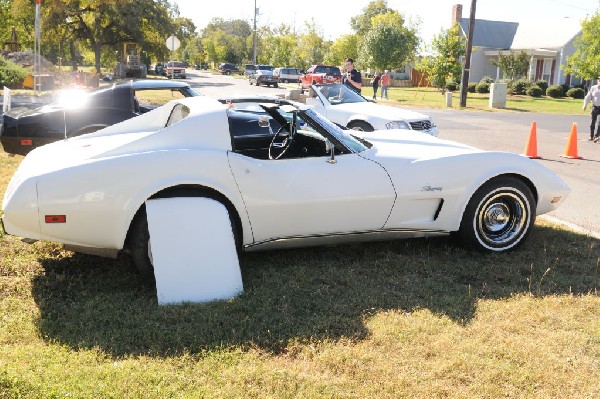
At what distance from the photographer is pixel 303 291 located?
4477 millimetres

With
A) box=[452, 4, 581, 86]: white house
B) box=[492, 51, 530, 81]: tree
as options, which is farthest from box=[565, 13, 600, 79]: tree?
box=[452, 4, 581, 86]: white house

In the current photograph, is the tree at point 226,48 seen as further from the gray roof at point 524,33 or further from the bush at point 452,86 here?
the bush at point 452,86

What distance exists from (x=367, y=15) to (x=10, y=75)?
72228 millimetres

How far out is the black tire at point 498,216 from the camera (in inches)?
207

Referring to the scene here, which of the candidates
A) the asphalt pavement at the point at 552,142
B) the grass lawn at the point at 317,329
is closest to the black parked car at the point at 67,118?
the asphalt pavement at the point at 552,142

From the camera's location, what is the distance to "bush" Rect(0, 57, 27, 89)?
95.5 ft

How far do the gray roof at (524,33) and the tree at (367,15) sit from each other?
31.3 meters

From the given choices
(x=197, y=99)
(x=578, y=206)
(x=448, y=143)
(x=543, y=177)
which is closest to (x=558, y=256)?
(x=543, y=177)

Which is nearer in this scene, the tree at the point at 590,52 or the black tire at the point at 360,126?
the black tire at the point at 360,126

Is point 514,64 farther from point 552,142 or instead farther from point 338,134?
point 338,134

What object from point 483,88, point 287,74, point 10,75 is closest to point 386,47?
point 287,74

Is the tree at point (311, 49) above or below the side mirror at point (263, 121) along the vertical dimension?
above

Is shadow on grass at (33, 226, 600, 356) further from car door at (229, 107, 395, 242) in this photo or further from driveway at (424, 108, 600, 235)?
driveway at (424, 108, 600, 235)

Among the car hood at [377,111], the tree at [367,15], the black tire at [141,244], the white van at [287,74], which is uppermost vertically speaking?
the tree at [367,15]
